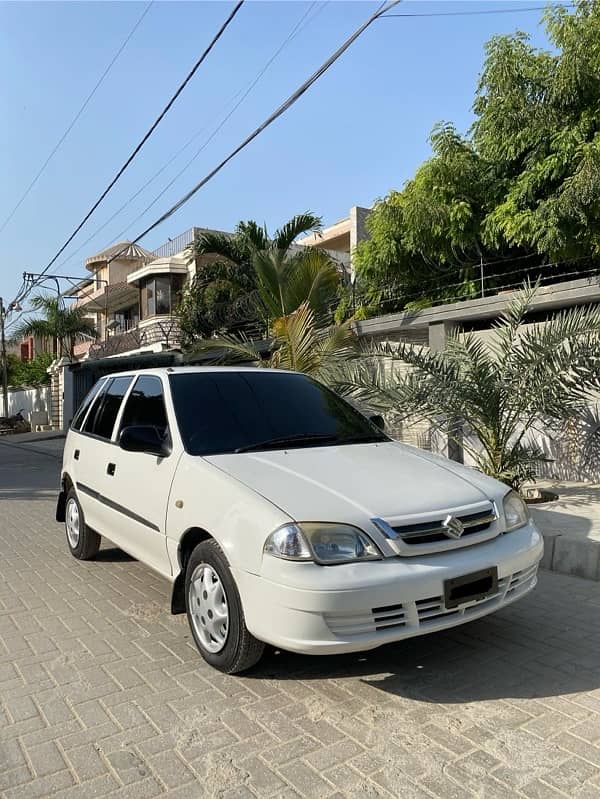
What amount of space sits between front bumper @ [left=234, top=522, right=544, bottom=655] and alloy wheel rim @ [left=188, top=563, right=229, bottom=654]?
0.30 m

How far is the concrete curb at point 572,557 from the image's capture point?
5188 millimetres

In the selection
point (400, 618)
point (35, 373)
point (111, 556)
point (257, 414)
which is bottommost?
point (111, 556)

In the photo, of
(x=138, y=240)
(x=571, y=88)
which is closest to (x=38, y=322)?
(x=138, y=240)

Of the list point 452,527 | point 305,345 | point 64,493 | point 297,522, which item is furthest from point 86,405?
point 305,345

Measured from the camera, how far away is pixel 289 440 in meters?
4.09

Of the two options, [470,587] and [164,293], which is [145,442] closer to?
[470,587]

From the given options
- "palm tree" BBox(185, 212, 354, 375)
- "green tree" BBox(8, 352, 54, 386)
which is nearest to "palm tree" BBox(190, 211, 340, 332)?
"palm tree" BBox(185, 212, 354, 375)

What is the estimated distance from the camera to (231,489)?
339cm

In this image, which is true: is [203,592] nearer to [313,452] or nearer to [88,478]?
[313,452]

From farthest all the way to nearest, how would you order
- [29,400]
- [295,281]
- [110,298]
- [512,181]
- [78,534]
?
[29,400] < [110,298] < [295,281] < [512,181] < [78,534]

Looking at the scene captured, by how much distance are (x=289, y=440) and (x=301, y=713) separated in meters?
1.61

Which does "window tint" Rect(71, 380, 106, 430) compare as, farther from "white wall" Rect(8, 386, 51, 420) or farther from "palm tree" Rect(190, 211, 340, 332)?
"white wall" Rect(8, 386, 51, 420)

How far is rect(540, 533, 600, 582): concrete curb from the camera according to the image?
5.19 metres

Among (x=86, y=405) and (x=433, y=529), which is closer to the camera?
(x=433, y=529)
